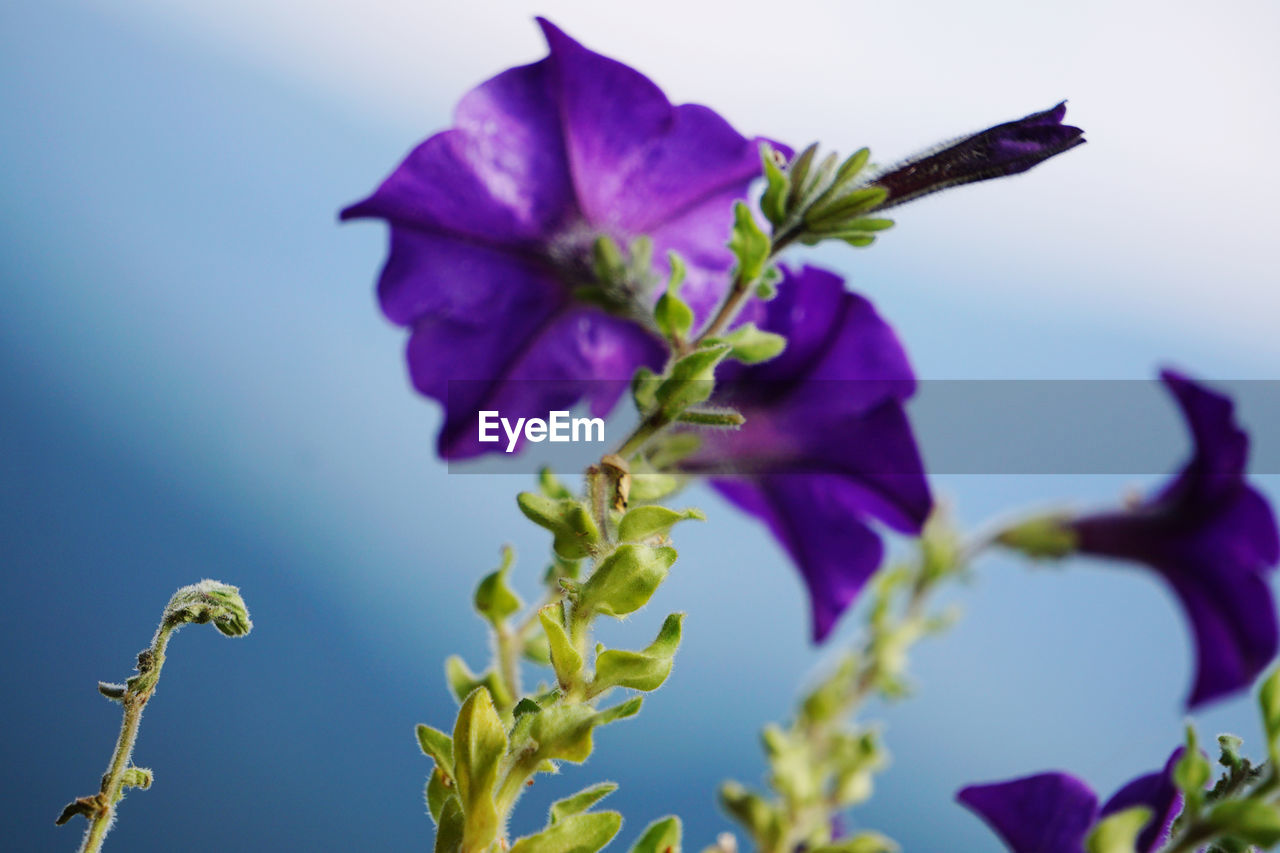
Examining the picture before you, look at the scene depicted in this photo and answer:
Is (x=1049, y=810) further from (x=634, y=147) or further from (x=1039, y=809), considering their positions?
(x=634, y=147)

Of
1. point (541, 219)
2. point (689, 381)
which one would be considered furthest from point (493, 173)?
point (689, 381)

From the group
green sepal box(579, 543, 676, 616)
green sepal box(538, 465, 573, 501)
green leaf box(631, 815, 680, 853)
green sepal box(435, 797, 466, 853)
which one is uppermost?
green sepal box(538, 465, 573, 501)

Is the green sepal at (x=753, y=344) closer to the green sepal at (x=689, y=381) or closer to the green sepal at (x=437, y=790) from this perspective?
the green sepal at (x=689, y=381)

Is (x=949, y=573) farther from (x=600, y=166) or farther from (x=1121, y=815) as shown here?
(x=600, y=166)

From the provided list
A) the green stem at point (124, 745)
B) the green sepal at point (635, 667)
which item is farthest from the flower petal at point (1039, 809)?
the green stem at point (124, 745)

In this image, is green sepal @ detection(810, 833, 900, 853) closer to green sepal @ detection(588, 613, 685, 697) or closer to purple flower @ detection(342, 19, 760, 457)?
green sepal @ detection(588, 613, 685, 697)

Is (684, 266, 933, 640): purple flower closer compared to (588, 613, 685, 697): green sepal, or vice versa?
(588, 613, 685, 697): green sepal

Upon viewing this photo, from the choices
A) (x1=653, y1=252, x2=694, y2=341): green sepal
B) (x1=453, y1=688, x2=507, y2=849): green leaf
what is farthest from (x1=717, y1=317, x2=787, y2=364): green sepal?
(x1=453, y1=688, x2=507, y2=849): green leaf
